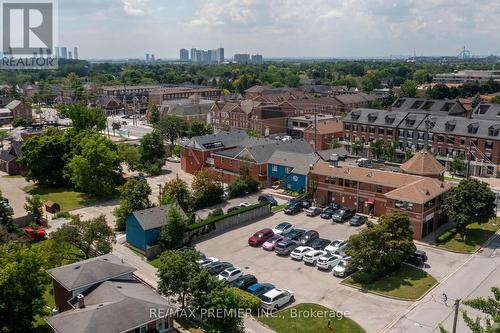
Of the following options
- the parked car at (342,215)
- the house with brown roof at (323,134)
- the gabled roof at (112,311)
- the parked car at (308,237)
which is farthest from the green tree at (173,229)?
the house with brown roof at (323,134)

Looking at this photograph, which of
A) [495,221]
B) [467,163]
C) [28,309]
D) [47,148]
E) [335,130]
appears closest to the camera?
[28,309]

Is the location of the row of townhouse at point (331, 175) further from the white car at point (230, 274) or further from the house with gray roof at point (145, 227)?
the house with gray roof at point (145, 227)

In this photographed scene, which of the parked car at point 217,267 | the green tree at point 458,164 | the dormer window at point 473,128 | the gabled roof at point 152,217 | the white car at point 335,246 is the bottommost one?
the parked car at point 217,267

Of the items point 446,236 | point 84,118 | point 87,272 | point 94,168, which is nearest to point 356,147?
point 446,236

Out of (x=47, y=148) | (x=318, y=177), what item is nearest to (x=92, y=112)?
(x=47, y=148)

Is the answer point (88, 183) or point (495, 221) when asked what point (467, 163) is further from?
point (88, 183)

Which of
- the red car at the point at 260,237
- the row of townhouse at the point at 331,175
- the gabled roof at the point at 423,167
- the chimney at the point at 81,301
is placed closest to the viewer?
the chimney at the point at 81,301

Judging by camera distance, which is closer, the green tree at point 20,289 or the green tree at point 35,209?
the green tree at point 20,289
